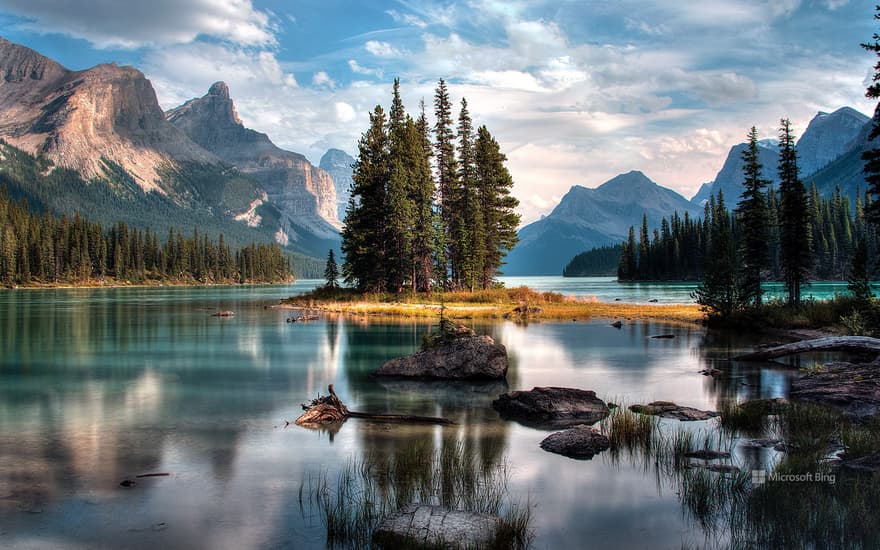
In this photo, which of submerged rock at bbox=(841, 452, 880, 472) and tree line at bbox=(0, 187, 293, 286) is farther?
tree line at bbox=(0, 187, 293, 286)

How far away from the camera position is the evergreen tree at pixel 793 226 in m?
46.2

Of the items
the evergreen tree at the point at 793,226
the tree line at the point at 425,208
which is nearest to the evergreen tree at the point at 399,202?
the tree line at the point at 425,208

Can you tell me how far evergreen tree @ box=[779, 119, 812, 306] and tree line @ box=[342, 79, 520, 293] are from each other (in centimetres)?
3279

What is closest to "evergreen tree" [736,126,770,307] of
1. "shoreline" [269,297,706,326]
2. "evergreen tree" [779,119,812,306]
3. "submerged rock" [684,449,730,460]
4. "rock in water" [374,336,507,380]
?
"evergreen tree" [779,119,812,306]

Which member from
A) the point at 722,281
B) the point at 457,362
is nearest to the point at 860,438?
the point at 457,362

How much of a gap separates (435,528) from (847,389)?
51.1 feet

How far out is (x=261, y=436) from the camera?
14.7 m

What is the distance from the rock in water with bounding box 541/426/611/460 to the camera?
13.0m

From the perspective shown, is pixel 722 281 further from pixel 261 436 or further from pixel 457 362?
pixel 261 436

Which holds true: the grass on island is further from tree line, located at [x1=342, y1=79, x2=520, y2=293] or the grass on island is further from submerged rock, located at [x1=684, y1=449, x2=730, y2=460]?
submerged rock, located at [x1=684, y1=449, x2=730, y2=460]

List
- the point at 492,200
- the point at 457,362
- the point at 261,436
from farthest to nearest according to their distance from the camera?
the point at 492,200 < the point at 457,362 < the point at 261,436

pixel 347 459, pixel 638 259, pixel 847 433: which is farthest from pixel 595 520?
pixel 638 259

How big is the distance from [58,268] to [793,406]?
178490mm

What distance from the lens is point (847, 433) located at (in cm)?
1293
